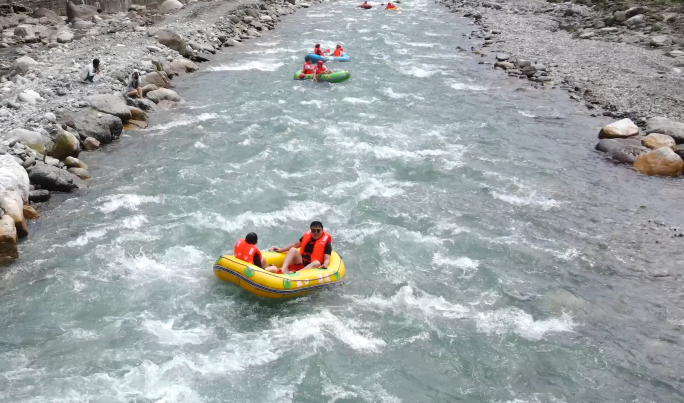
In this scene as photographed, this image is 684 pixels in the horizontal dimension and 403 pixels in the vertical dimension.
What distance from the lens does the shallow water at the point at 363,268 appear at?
750 cm

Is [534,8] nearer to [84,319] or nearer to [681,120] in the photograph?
[681,120]

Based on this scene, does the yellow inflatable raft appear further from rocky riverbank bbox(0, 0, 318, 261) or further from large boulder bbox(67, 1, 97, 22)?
large boulder bbox(67, 1, 97, 22)

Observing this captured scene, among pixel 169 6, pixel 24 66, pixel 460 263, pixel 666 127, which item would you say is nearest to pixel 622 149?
pixel 666 127

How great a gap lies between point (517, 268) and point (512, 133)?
22.3 ft

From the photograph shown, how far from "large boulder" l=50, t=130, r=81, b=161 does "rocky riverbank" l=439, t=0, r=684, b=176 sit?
498 inches

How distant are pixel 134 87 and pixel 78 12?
50.7 feet

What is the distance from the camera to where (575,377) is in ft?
24.8

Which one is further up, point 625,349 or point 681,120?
point 681,120

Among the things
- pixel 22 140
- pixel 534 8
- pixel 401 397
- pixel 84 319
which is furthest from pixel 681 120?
pixel 534 8

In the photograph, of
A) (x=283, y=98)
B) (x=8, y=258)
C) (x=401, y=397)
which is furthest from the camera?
(x=283, y=98)

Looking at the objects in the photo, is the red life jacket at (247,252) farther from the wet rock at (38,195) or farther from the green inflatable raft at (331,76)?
the green inflatable raft at (331,76)

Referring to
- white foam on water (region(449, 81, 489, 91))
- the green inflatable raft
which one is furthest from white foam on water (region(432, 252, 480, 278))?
the green inflatable raft

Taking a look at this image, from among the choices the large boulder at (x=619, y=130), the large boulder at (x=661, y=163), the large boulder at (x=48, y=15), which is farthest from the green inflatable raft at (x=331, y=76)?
the large boulder at (x=48, y=15)

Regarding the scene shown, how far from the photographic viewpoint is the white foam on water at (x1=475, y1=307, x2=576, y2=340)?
831 cm
